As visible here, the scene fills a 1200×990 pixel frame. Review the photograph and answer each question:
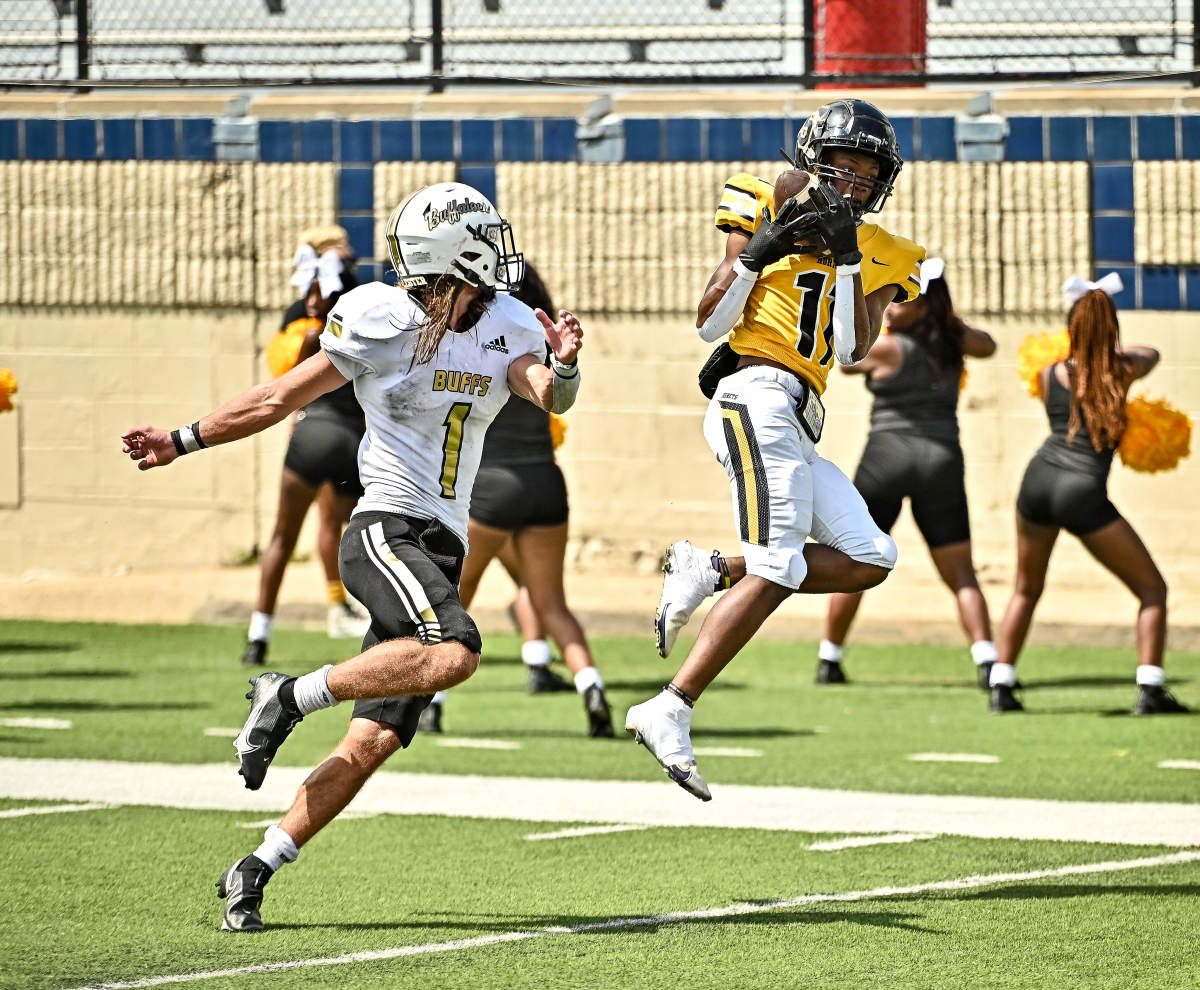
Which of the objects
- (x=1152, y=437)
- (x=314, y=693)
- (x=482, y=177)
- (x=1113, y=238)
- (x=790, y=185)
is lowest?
(x=314, y=693)

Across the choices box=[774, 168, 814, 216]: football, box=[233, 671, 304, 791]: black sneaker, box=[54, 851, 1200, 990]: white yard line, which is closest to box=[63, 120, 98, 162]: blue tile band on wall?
box=[774, 168, 814, 216]: football

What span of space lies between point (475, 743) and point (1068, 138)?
319 inches

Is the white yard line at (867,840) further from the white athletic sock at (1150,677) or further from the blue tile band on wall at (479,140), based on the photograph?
the blue tile band on wall at (479,140)

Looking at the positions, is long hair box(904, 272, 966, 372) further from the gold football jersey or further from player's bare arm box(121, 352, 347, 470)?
player's bare arm box(121, 352, 347, 470)

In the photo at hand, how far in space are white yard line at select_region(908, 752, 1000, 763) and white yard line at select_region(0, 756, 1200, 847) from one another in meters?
0.92

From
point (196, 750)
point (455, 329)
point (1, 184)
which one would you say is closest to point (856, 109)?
point (455, 329)

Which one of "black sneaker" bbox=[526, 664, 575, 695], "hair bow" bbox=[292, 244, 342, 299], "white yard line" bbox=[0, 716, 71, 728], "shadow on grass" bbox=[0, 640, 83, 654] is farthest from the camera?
"shadow on grass" bbox=[0, 640, 83, 654]

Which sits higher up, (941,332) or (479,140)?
(479,140)

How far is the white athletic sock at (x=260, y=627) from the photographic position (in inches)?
488

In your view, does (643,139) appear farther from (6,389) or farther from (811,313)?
(811,313)

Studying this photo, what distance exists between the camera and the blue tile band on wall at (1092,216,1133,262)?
51.8 feet

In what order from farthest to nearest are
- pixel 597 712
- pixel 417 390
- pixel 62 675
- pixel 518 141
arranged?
1. pixel 518 141
2. pixel 62 675
3. pixel 597 712
4. pixel 417 390

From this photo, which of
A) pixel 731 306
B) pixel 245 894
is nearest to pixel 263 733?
pixel 245 894

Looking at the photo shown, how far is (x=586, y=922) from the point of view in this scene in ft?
20.2
